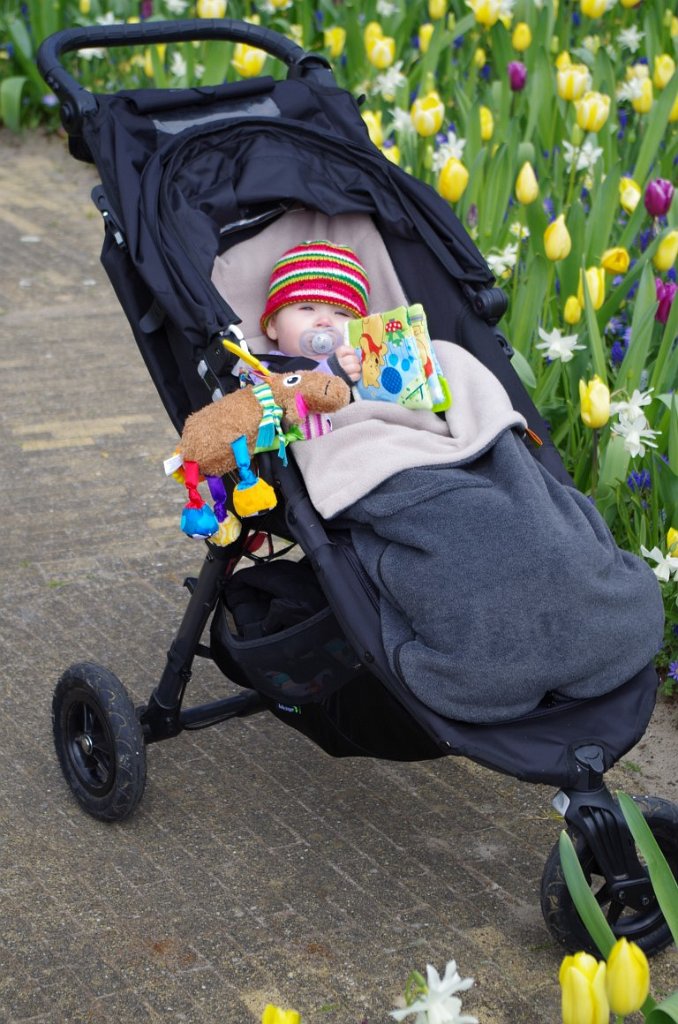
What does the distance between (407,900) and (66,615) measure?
1420 millimetres

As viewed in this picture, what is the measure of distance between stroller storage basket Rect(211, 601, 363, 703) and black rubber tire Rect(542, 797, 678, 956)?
52cm

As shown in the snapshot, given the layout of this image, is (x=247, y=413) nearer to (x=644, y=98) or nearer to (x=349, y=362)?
(x=349, y=362)

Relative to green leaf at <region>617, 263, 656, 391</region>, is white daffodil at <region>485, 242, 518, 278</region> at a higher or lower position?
higher

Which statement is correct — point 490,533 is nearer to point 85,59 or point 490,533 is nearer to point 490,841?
point 490,841

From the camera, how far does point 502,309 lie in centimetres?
285

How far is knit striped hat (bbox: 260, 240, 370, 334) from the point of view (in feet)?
Answer: 9.55

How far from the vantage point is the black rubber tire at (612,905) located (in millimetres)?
2314

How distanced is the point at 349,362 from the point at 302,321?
277 millimetres

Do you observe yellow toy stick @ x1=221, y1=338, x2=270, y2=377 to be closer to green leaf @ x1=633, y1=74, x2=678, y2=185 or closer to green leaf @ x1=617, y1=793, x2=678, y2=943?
green leaf @ x1=617, y1=793, x2=678, y2=943

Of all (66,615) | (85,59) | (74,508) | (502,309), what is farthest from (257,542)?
(85,59)

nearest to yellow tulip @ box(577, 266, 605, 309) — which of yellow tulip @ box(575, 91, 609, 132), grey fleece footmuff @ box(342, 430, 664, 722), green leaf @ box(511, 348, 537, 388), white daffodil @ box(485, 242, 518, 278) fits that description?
green leaf @ box(511, 348, 537, 388)

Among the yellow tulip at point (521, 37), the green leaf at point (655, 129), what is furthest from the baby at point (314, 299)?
the yellow tulip at point (521, 37)

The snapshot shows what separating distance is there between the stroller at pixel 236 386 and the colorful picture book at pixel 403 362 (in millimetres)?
246

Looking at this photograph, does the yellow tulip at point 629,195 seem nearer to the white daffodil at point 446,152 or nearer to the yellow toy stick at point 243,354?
the white daffodil at point 446,152
